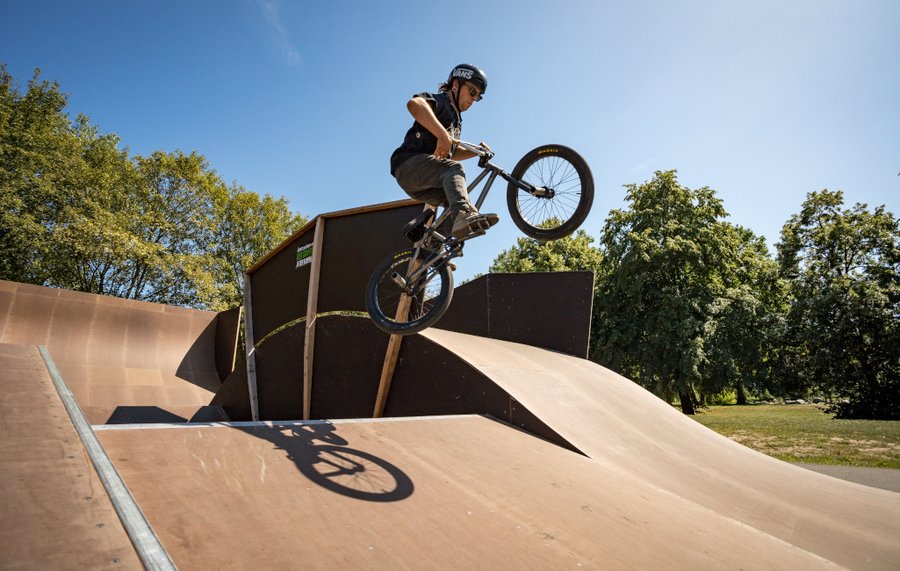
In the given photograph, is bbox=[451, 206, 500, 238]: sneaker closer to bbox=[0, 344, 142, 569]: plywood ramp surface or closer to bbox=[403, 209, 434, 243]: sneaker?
bbox=[403, 209, 434, 243]: sneaker

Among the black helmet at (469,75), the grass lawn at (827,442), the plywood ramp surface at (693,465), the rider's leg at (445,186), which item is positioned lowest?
the grass lawn at (827,442)

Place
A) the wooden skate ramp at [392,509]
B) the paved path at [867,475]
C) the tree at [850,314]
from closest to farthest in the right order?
the wooden skate ramp at [392,509], the paved path at [867,475], the tree at [850,314]

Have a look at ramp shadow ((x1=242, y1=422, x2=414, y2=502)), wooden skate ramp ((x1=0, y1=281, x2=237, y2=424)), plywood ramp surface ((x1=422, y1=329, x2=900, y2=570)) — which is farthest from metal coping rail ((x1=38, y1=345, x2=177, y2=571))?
wooden skate ramp ((x1=0, y1=281, x2=237, y2=424))

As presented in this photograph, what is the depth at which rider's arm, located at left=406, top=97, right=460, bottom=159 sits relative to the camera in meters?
4.04

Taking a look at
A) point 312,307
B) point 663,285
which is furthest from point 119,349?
point 663,285

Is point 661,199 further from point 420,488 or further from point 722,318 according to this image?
point 420,488

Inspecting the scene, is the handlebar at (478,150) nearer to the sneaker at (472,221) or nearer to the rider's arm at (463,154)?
the rider's arm at (463,154)

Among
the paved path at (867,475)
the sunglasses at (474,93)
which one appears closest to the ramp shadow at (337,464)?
the sunglasses at (474,93)

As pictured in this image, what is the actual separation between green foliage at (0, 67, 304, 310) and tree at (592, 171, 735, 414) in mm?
23532

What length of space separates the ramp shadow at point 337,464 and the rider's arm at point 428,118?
272 cm

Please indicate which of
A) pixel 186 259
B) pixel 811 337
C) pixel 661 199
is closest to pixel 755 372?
pixel 811 337

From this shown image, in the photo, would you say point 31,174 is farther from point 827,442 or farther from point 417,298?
point 827,442

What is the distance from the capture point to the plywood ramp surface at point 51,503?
1.41 meters

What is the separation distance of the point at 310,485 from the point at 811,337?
26387 mm
